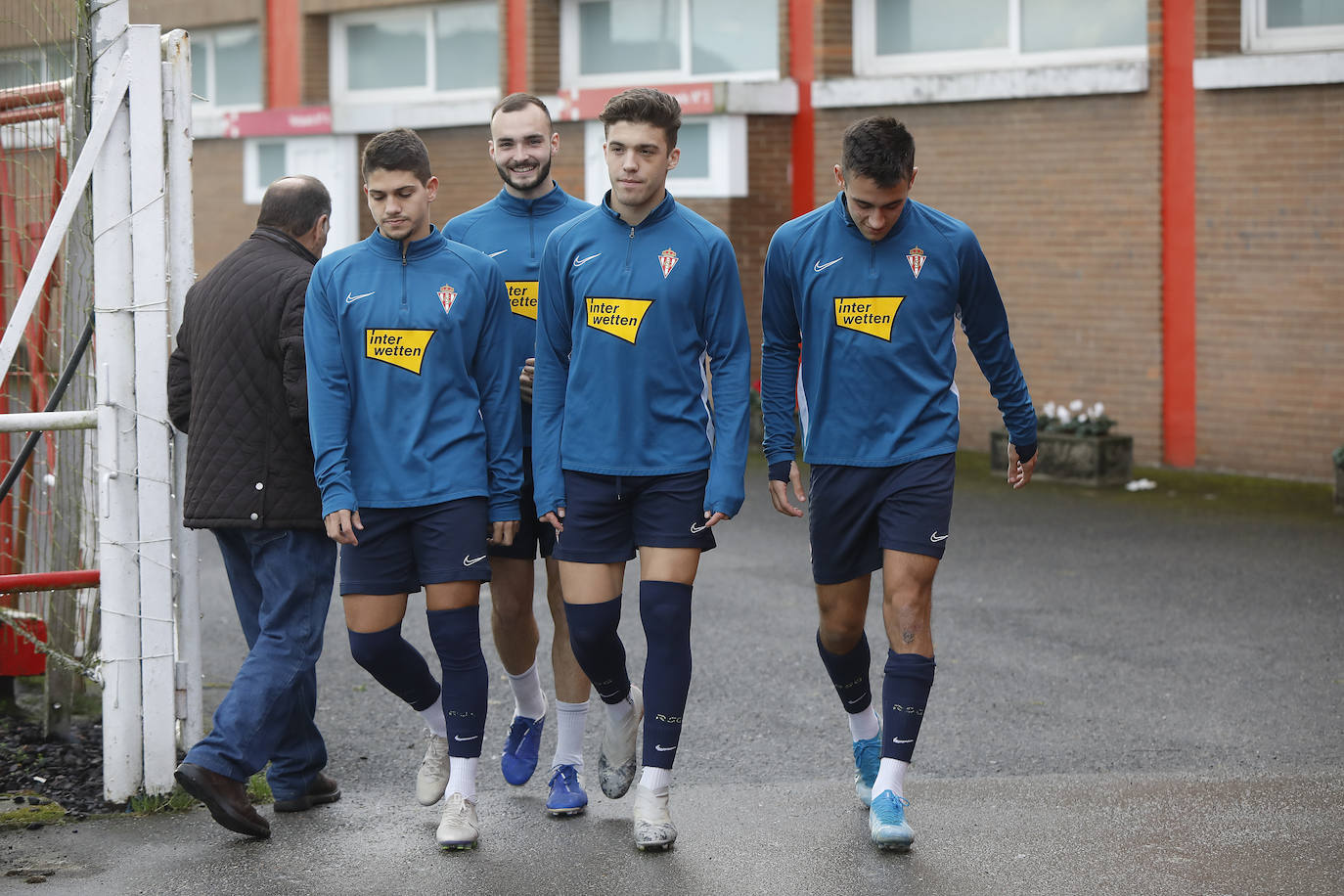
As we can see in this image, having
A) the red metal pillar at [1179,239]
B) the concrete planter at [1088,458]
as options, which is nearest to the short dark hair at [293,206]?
the concrete planter at [1088,458]

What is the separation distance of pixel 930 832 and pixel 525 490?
1.56 m

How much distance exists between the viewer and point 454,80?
707 inches

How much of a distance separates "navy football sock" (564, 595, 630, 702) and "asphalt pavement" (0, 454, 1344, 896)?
15.4 inches

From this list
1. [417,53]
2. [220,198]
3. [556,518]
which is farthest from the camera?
[220,198]

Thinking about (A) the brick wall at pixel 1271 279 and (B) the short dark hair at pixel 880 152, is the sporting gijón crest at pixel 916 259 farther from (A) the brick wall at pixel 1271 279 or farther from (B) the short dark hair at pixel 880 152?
(A) the brick wall at pixel 1271 279

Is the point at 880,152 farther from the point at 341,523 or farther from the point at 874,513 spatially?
the point at 341,523

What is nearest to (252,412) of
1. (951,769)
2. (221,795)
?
(221,795)

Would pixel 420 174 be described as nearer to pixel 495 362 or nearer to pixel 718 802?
pixel 495 362

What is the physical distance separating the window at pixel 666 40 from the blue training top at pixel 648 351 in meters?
10.5

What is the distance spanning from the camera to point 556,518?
16.2ft

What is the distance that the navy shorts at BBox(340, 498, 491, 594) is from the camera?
192 inches

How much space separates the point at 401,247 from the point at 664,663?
1.40 metres

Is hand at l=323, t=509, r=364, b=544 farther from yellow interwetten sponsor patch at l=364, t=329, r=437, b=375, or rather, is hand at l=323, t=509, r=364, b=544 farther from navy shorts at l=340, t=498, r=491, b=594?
yellow interwetten sponsor patch at l=364, t=329, r=437, b=375

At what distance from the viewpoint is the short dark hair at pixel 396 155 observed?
4844 mm
